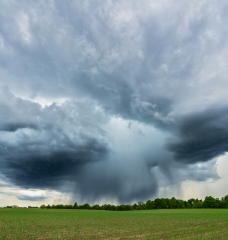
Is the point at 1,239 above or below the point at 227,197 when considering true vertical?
below

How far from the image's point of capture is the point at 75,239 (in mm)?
27281

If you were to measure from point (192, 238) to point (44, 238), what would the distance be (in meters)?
22.7

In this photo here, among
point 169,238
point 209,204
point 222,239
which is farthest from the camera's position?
point 209,204

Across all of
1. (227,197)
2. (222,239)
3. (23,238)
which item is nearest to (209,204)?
(227,197)

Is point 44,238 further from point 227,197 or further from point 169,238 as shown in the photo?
point 227,197

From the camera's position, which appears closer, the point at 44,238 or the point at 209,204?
the point at 44,238

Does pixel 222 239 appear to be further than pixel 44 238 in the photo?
No

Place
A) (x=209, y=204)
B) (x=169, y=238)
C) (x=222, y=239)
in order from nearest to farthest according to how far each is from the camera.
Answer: (x=222, y=239) → (x=169, y=238) → (x=209, y=204)

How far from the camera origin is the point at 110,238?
27562mm

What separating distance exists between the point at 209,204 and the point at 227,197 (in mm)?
22097

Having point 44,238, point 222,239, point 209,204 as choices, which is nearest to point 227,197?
point 209,204

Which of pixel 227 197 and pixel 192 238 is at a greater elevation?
pixel 227 197

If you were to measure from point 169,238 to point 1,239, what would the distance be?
25.5 meters

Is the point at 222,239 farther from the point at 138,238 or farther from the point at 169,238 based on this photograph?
the point at 138,238
